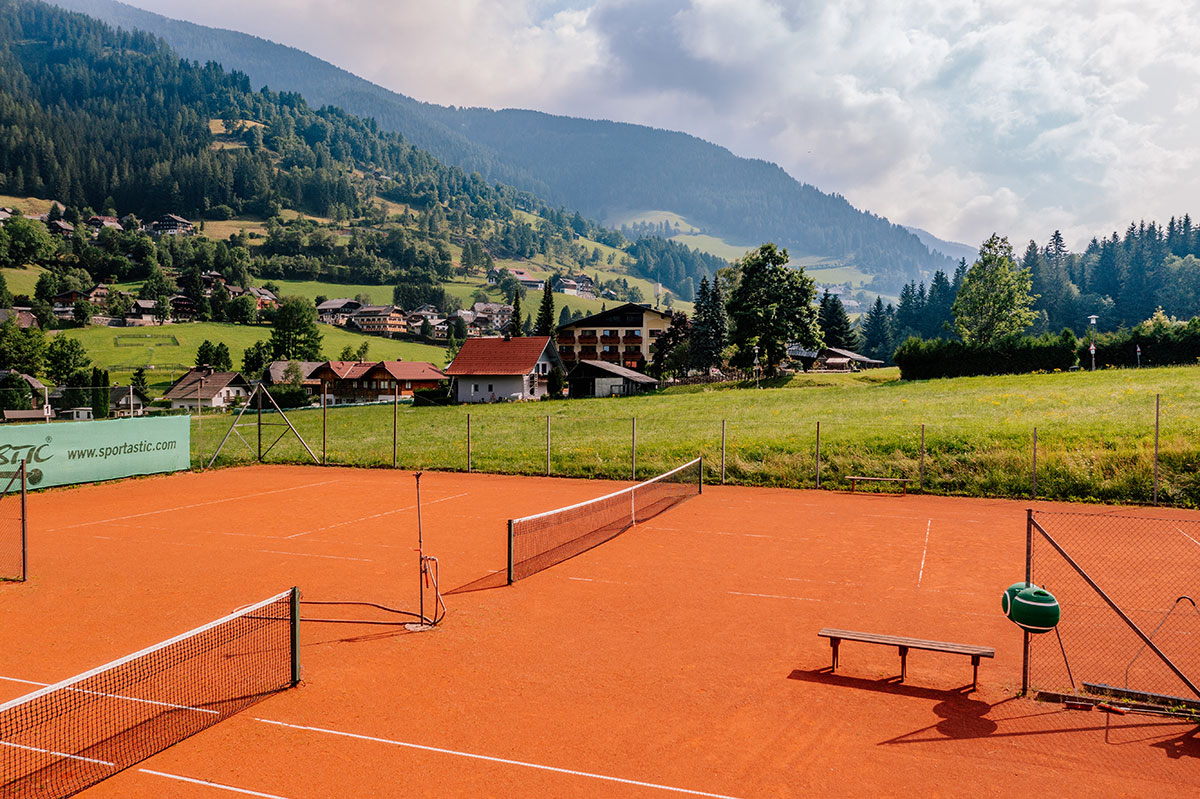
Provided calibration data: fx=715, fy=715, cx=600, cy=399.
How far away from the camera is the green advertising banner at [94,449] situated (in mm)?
24172

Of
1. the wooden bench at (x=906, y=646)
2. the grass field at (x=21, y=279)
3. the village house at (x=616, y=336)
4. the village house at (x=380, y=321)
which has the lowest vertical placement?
the wooden bench at (x=906, y=646)

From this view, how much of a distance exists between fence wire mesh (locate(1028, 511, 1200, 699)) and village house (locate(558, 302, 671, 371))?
99.8 m

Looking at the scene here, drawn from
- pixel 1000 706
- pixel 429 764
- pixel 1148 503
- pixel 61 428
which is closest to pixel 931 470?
pixel 1148 503

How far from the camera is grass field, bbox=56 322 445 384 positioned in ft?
360

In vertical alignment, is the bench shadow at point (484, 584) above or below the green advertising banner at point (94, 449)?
below

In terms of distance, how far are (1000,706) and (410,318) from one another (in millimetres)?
191719

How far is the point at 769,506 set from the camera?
72.4ft

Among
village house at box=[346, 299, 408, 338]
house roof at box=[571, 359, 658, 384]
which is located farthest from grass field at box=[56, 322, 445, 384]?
house roof at box=[571, 359, 658, 384]

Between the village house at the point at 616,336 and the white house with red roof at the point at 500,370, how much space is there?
3704 centimetres

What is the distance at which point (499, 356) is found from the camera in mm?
79500

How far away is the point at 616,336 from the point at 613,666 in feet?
359

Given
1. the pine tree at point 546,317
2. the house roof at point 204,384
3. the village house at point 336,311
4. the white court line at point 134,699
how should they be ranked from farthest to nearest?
the village house at point 336,311 < the pine tree at point 546,317 < the house roof at point 204,384 < the white court line at point 134,699

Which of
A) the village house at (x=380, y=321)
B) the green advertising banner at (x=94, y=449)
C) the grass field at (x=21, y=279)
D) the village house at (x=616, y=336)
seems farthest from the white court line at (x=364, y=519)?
the grass field at (x=21, y=279)

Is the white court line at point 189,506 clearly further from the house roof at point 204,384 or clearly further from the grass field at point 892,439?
the house roof at point 204,384
